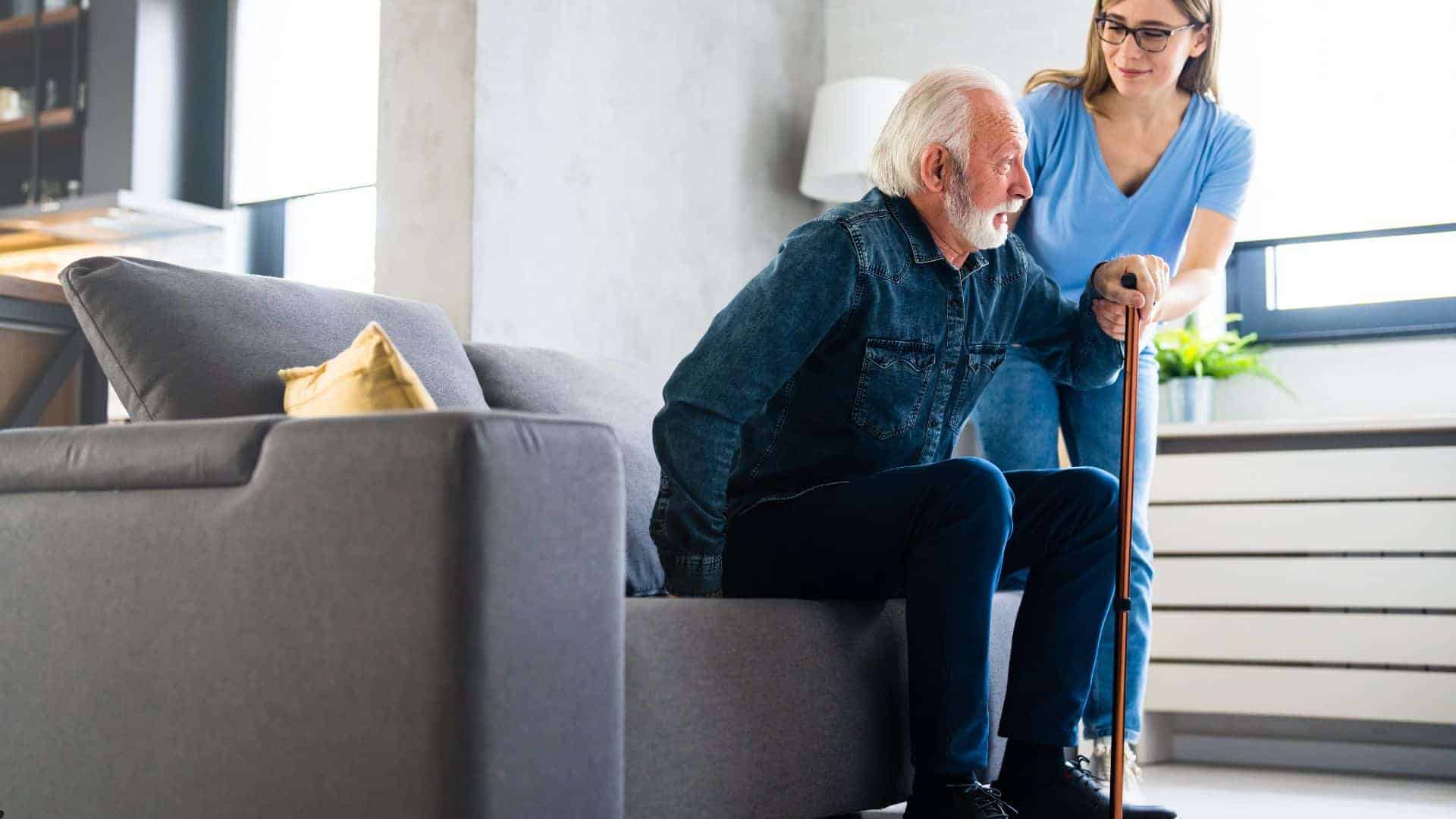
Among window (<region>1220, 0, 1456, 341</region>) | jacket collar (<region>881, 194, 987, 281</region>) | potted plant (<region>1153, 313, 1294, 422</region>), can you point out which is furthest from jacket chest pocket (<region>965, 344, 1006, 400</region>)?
window (<region>1220, 0, 1456, 341</region>)

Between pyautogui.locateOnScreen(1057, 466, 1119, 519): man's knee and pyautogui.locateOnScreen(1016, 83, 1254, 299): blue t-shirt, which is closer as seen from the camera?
pyautogui.locateOnScreen(1057, 466, 1119, 519): man's knee

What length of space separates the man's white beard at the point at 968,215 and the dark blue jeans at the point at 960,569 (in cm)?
33

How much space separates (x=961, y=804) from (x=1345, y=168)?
2.86 m


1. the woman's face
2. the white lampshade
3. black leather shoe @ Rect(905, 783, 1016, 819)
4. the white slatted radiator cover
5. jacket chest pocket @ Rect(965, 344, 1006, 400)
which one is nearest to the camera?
black leather shoe @ Rect(905, 783, 1016, 819)

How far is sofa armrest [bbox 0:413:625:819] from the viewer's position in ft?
4.03

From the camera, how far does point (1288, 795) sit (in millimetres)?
2900

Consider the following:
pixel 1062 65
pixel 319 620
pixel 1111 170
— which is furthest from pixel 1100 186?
pixel 1062 65

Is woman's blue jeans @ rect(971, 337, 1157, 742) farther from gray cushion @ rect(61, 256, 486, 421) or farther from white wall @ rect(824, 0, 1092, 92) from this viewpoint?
white wall @ rect(824, 0, 1092, 92)

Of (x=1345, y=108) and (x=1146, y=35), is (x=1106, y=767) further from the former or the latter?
(x=1345, y=108)

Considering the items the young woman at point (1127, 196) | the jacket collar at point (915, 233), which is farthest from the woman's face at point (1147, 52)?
the jacket collar at point (915, 233)

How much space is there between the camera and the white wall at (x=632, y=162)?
338 centimetres

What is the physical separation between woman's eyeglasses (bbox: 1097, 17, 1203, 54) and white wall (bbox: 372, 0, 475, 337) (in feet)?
5.14

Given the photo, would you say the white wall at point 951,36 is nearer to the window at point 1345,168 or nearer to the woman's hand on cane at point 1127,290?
the window at point 1345,168

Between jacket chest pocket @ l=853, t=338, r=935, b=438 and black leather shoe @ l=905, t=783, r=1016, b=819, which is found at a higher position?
jacket chest pocket @ l=853, t=338, r=935, b=438
